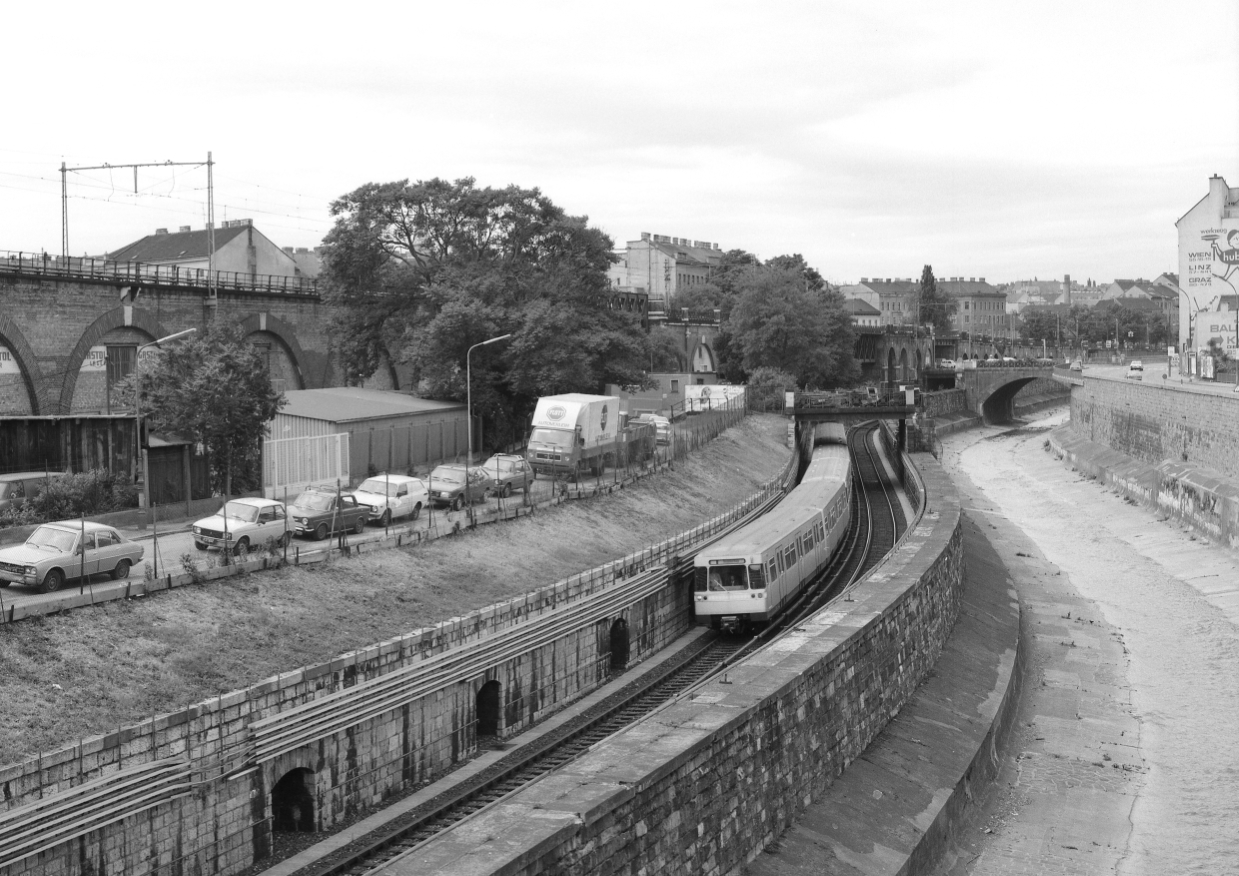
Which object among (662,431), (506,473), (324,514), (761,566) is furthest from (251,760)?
(662,431)

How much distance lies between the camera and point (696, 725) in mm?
18953

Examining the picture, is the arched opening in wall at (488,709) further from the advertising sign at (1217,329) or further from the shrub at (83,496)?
the advertising sign at (1217,329)

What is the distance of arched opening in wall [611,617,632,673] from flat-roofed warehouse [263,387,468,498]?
1374 cm

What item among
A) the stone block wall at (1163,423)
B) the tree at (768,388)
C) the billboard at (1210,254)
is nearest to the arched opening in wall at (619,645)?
the stone block wall at (1163,423)

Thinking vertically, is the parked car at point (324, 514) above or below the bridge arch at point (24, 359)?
below

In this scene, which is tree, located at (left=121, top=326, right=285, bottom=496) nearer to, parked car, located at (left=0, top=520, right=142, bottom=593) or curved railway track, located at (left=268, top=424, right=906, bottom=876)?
parked car, located at (left=0, top=520, right=142, bottom=593)

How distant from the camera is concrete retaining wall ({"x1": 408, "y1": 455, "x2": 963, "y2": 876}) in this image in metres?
15.0

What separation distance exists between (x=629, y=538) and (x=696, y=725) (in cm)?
2439

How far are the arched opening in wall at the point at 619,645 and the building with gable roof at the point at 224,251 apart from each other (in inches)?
1558

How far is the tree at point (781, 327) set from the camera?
107 metres

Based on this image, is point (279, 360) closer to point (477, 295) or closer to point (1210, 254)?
point (477, 295)

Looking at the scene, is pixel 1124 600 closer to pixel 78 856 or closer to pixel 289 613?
pixel 289 613

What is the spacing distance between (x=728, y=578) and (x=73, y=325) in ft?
87.7

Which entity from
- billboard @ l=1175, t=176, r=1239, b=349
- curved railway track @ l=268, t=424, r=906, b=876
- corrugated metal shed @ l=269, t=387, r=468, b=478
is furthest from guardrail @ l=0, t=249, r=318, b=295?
billboard @ l=1175, t=176, r=1239, b=349
